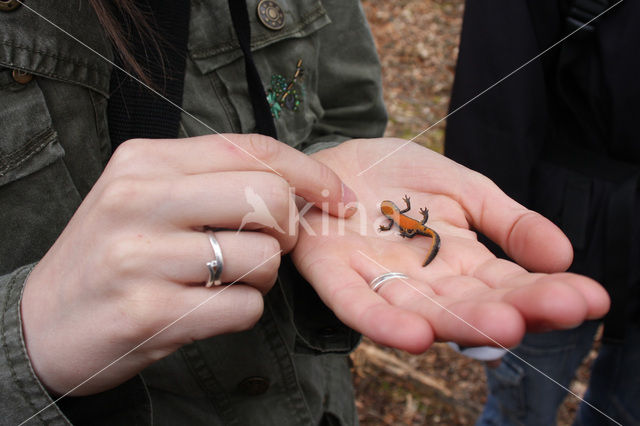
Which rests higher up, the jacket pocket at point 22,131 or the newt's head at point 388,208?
the jacket pocket at point 22,131

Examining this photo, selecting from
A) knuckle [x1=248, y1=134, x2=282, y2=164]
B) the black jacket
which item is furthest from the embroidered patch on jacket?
the black jacket

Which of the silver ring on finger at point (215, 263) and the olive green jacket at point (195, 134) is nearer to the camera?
the silver ring on finger at point (215, 263)

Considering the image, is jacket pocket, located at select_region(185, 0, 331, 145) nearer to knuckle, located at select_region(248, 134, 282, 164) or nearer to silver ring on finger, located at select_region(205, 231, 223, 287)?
knuckle, located at select_region(248, 134, 282, 164)

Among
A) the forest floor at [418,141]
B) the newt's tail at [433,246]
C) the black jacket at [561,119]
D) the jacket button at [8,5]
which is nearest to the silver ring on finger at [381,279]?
the newt's tail at [433,246]

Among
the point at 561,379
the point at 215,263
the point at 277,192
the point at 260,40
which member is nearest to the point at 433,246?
the point at 277,192

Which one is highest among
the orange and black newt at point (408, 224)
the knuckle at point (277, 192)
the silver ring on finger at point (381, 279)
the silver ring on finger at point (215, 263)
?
the knuckle at point (277, 192)

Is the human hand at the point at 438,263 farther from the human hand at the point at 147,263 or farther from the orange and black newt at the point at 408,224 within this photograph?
the human hand at the point at 147,263
